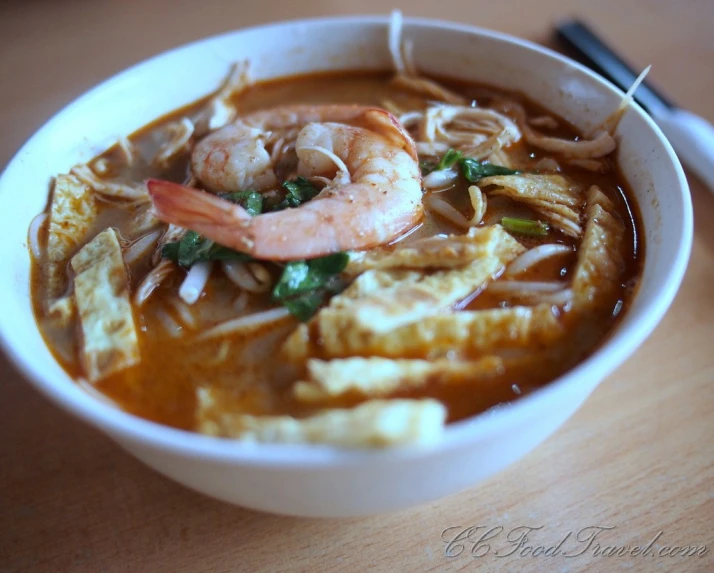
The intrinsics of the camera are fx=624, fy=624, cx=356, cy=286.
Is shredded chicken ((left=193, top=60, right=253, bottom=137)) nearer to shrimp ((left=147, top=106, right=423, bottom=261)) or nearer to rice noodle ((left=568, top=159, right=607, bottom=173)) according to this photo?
shrimp ((left=147, top=106, right=423, bottom=261))

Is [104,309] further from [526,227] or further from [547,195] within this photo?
[547,195]

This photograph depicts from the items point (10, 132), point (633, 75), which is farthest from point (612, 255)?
point (10, 132)

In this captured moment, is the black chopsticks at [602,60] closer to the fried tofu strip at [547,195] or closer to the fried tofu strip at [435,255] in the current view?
the fried tofu strip at [547,195]

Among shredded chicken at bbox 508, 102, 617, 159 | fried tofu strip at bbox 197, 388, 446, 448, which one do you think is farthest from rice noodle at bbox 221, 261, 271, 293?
shredded chicken at bbox 508, 102, 617, 159

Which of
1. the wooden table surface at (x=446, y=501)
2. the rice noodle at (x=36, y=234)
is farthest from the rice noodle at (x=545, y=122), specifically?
the rice noodle at (x=36, y=234)

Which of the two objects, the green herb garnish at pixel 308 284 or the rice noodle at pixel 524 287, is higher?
the rice noodle at pixel 524 287

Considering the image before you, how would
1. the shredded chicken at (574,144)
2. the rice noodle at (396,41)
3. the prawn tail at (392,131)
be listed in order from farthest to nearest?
1. the rice noodle at (396,41)
2. the shredded chicken at (574,144)
3. the prawn tail at (392,131)

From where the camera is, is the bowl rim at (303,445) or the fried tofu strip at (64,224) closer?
the bowl rim at (303,445)
